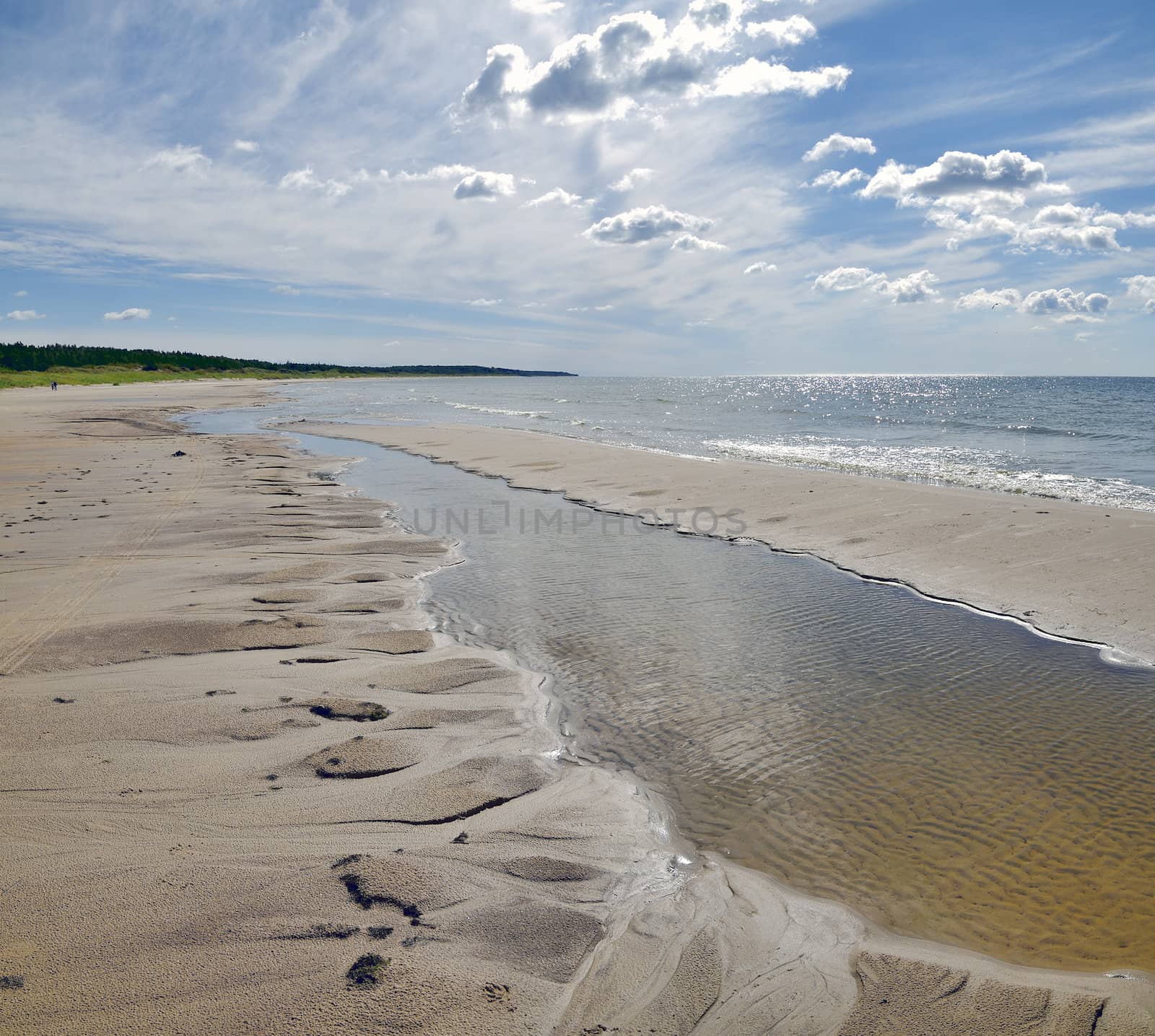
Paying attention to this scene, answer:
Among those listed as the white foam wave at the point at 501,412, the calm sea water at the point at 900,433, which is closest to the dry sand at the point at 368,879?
the calm sea water at the point at 900,433

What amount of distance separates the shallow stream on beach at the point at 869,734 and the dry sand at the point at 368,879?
42 cm

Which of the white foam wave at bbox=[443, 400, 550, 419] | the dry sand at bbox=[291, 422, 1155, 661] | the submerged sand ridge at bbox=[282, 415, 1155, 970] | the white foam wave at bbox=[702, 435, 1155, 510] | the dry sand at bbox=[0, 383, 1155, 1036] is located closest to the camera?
the dry sand at bbox=[0, 383, 1155, 1036]

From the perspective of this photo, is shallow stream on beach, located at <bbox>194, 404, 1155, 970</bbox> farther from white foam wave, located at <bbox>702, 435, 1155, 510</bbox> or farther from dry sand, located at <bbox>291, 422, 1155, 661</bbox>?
white foam wave, located at <bbox>702, 435, 1155, 510</bbox>

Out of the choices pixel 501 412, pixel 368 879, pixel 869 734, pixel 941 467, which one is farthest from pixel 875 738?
pixel 501 412

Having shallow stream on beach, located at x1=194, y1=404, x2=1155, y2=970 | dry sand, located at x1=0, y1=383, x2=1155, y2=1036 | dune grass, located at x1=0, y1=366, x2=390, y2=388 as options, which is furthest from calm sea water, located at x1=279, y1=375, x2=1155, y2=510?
dune grass, located at x1=0, y1=366, x2=390, y2=388

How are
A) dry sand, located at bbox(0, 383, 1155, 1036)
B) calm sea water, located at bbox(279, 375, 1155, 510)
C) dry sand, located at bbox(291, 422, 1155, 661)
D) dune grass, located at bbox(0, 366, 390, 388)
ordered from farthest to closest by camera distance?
dune grass, located at bbox(0, 366, 390, 388), calm sea water, located at bbox(279, 375, 1155, 510), dry sand, located at bbox(291, 422, 1155, 661), dry sand, located at bbox(0, 383, 1155, 1036)

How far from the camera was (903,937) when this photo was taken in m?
3.83

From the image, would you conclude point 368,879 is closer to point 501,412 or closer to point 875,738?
point 875,738

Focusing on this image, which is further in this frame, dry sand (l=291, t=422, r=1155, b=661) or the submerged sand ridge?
dry sand (l=291, t=422, r=1155, b=661)

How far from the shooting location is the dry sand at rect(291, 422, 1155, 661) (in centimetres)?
927

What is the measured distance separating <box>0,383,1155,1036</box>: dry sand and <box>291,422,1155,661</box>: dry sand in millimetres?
6205

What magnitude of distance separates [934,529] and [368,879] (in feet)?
38.5

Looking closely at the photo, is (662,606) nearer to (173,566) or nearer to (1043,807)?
(1043,807)

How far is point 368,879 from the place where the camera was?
12.8ft
